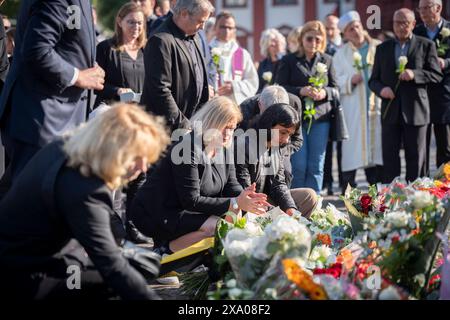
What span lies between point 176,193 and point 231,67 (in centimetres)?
342

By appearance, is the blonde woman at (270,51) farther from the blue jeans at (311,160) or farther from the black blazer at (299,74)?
the blue jeans at (311,160)

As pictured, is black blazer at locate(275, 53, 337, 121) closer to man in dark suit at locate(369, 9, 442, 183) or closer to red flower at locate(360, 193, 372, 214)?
man in dark suit at locate(369, 9, 442, 183)

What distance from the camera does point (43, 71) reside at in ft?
14.7

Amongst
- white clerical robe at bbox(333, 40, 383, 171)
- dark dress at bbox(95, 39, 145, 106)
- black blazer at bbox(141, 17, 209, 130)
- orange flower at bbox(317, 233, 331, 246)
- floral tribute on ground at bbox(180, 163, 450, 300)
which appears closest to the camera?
floral tribute on ground at bbox(180, 163, 450, 300)

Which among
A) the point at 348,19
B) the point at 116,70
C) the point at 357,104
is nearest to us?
the point at 116,70

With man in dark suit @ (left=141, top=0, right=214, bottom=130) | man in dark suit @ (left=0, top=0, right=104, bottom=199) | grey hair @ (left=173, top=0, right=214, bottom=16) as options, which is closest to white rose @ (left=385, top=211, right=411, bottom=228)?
man in dark suit @ (left=0, top=0, right=104, bottom=199)

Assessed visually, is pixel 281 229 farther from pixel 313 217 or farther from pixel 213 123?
pixel 313 217

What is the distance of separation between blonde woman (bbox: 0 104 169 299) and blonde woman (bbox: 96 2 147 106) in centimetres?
327

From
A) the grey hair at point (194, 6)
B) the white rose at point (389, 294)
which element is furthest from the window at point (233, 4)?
the white rose at point (389, 294)

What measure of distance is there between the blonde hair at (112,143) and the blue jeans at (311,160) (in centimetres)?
484

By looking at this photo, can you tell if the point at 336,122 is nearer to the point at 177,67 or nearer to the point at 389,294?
the point at 177,67

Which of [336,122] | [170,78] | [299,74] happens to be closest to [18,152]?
[170,78]

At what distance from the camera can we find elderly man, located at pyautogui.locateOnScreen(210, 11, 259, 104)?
8.24 metres

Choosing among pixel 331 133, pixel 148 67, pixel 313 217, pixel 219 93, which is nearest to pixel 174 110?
pixel 148 67
